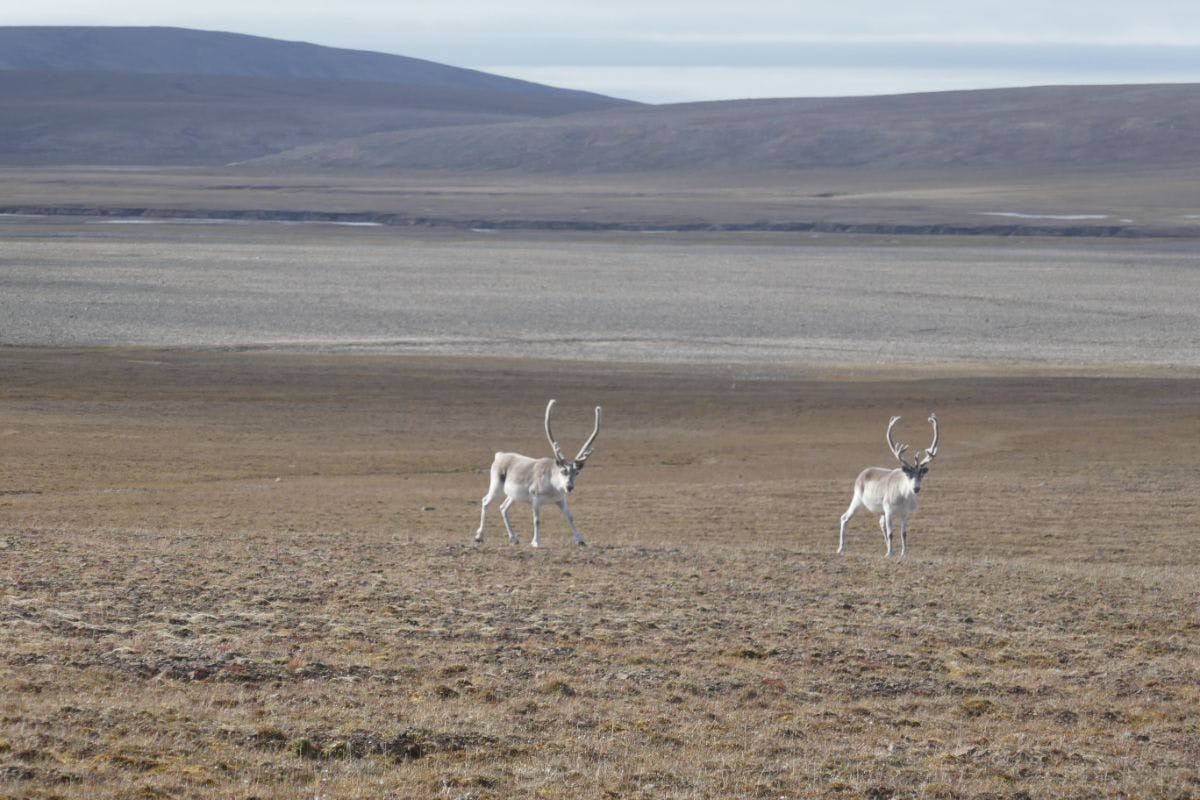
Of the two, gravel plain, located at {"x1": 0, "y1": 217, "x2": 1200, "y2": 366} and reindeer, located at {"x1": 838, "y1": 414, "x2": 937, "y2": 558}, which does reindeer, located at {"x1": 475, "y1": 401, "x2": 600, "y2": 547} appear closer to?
reindeer, located at {"x1": 838, "y1": 414, "x2": 937, "y2": 558}

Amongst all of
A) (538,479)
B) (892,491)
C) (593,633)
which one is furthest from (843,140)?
(593,633)

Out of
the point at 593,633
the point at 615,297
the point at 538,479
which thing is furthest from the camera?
the point at 615,297

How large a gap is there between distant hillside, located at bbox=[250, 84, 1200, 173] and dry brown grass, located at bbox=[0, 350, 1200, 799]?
14246 cm

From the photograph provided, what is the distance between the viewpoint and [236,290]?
2269 inches

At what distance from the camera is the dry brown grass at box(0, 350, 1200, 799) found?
846 centimetres

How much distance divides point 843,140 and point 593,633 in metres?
171

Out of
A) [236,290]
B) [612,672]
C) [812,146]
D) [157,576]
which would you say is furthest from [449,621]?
[812,146]

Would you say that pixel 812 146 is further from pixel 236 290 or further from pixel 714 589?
pixel 714 589

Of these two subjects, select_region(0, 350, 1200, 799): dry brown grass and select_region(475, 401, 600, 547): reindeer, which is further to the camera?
select_region(475, 401, 600, 547): reindeer

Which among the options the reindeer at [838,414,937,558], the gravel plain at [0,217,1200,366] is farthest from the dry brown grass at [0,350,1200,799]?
the gravel plain at [0,217,1200,366]

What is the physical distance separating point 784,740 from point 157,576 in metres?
5.74

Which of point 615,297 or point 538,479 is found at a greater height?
point 615,297

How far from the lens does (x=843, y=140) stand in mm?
178125

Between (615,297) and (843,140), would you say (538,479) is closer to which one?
(615,297)
